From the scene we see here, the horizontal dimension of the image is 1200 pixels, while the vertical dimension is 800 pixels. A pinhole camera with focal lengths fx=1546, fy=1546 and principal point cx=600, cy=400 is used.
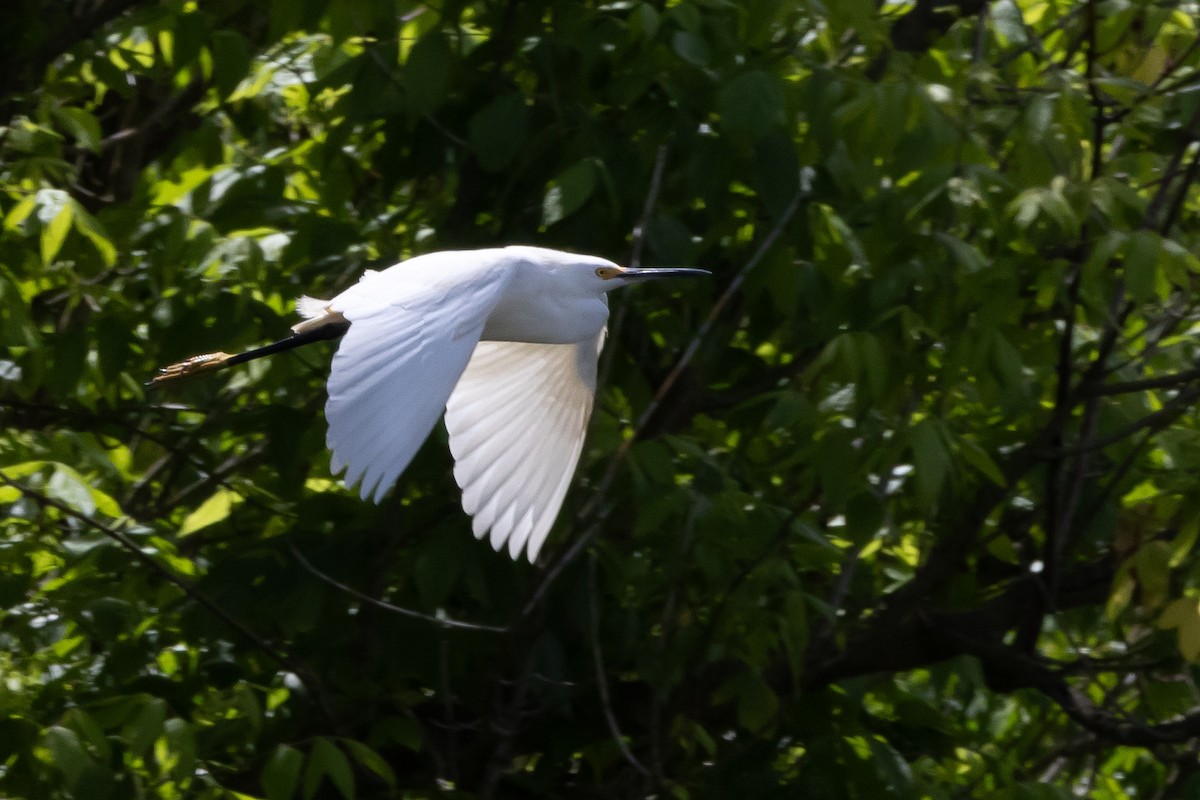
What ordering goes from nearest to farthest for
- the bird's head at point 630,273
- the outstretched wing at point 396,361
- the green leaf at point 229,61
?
the outstretched wing at point 396,361 < the bird's head at point 630,273 < the green leaf at point 229,61

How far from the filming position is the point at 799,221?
126 inches

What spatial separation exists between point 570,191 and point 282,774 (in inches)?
46.6

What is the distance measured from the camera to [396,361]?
7.55ft

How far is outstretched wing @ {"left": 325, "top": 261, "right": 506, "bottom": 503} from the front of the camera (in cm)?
201

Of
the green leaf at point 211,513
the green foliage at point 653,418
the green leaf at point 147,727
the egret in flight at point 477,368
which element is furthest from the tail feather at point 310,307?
the green leaf at point 147,727

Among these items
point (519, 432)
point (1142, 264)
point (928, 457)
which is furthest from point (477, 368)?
point (1142, 264)

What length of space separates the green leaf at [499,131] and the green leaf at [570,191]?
0.41 ft

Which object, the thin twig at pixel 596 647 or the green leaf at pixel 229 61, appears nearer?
the thin twig at pixel 596 647

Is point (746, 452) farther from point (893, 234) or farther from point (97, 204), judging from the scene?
point (97, 204)

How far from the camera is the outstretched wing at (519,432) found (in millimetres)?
3010

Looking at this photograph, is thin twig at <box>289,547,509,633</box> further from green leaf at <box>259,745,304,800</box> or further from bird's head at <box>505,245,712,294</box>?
bird's head at <box>505,245,712,294</box>

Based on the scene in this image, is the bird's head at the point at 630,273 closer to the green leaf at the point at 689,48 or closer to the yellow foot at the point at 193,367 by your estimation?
the green leaf at the point at 689,48

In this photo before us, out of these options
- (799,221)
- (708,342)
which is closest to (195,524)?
(708,342)

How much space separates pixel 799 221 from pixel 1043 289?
0.52m
